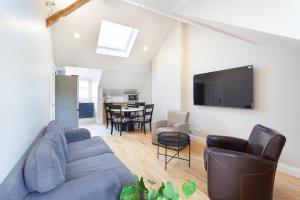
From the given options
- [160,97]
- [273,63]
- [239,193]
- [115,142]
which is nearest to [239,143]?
[239,193]

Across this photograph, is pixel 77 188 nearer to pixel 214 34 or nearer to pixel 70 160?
pixel 70 160

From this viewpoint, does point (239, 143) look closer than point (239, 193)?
No

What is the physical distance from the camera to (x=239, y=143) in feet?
8.25

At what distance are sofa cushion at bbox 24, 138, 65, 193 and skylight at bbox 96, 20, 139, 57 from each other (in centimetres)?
433

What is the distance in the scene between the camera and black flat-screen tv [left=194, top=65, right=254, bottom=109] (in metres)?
3.21

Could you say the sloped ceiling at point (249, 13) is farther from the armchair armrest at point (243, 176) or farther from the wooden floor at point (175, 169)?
the wooden floor at point (175, 169)

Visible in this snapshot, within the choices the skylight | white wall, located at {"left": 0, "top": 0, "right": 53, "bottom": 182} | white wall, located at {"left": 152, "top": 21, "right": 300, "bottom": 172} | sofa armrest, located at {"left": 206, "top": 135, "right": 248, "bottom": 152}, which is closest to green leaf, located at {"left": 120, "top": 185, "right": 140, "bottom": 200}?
white wall, located at {"left": 0, "top": 0, "right": 53, "bottom": 182}

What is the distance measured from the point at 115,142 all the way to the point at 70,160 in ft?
7.87

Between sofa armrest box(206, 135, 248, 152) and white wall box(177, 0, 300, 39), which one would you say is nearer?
white wall box(177, 0, 300, 39)

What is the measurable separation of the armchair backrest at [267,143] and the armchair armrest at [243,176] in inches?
3.8

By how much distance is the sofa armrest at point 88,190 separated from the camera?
1228 mm

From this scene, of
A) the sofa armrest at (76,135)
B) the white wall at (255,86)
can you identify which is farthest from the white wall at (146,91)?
the sofa armrest at (76,135)

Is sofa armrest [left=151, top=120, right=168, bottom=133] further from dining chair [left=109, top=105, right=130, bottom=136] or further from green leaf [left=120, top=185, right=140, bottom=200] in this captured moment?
green leaf [left=120, top=185, right=140, bottom=200]

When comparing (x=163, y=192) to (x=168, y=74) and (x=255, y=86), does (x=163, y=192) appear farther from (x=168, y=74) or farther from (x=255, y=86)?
(x=168, y=74)
